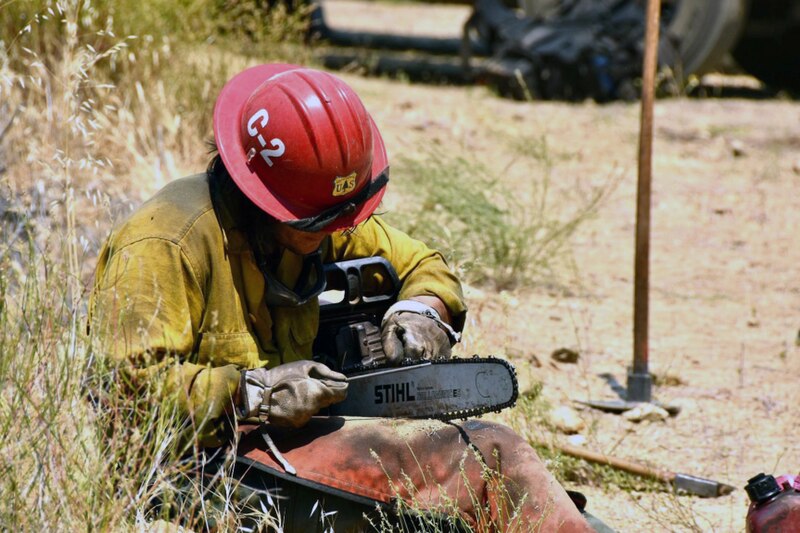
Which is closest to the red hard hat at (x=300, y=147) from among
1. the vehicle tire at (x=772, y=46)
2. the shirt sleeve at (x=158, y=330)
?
the shirt sleeve at (x=158, y=330)

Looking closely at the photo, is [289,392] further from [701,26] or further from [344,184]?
[701,26]

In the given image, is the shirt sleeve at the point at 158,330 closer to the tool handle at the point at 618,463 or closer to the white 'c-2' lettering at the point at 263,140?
the white 'c-2' lettering at the point at 263,140

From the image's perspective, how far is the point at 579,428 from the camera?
4.08 meters

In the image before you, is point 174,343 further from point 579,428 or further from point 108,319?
point 579,428

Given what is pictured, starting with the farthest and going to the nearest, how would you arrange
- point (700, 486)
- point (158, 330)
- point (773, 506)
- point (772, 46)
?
point (772, 46) → point (700, 486) → point (773, 506) → point (158, 330)

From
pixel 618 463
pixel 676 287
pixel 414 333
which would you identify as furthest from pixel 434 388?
pixel 676 287

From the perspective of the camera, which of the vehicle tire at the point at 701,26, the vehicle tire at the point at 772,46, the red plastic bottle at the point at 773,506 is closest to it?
the red plastic bottle at the point at 773,506

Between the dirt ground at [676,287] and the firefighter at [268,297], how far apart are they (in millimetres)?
746

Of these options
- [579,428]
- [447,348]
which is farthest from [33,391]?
[579,428]

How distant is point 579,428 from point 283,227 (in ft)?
5.49

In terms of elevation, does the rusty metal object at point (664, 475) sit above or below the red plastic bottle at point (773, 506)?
below

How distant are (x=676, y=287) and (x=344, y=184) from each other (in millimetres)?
3591

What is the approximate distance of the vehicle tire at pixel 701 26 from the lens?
973 cm

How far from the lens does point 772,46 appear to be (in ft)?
37.5
